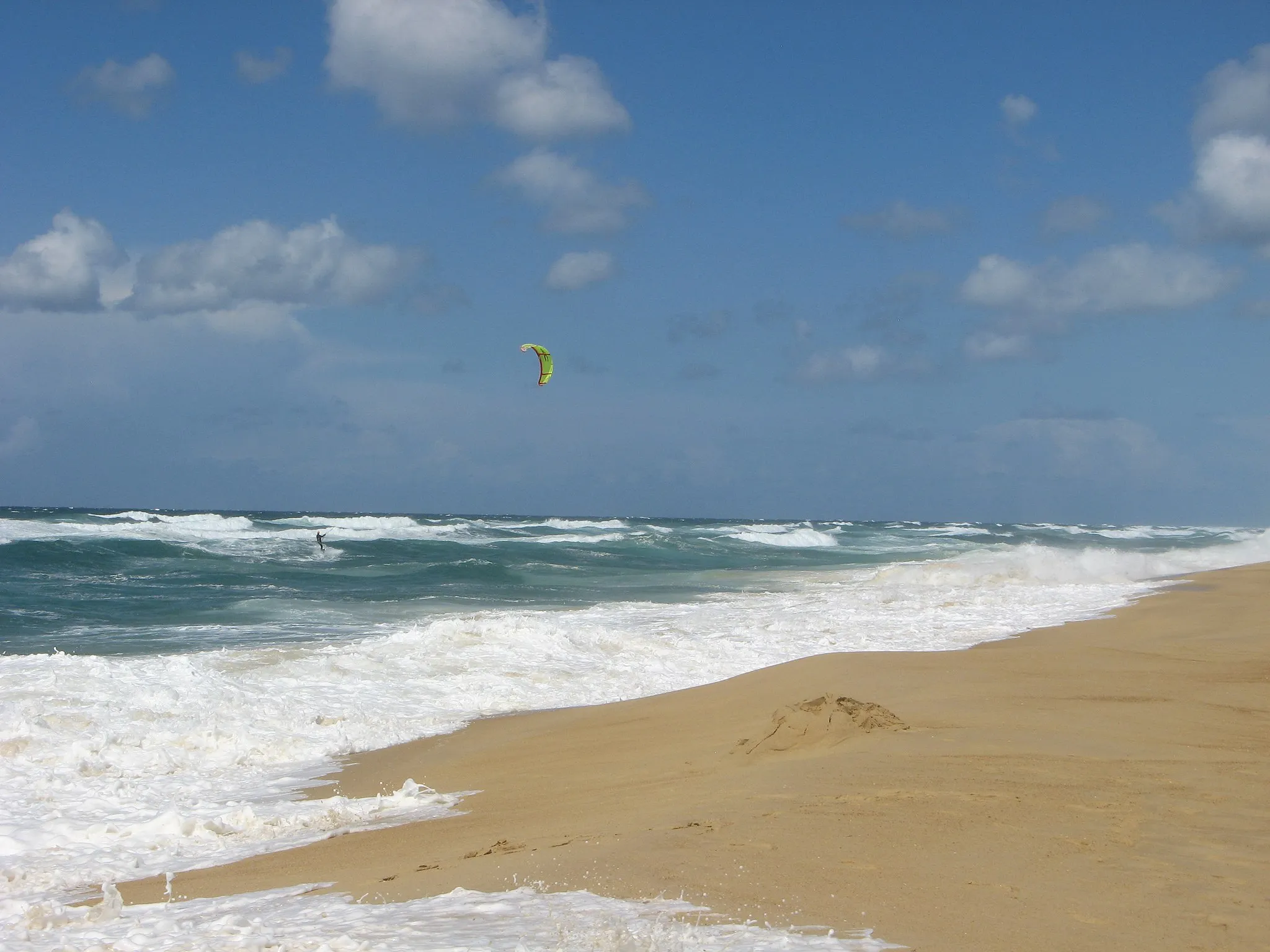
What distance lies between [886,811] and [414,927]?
235 cm

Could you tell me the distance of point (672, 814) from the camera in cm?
526

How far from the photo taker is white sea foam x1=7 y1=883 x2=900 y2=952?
11.6 ft

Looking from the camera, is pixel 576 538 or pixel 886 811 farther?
pixel 576 538

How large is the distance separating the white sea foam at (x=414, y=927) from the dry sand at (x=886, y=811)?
0.16 meters

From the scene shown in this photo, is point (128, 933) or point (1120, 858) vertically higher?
point (1120, 858)

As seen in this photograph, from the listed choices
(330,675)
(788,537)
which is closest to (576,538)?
(788,537)

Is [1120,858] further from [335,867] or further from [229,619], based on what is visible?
[229,619]

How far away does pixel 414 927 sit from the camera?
3.83m

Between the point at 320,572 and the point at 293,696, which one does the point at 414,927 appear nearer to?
the point at 293,696

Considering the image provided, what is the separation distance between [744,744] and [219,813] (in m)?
3.35

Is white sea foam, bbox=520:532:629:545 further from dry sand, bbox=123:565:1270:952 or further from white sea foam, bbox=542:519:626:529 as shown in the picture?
dry sand, bbox=123:565:1270:952

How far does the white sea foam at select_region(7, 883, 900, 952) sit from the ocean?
1cm

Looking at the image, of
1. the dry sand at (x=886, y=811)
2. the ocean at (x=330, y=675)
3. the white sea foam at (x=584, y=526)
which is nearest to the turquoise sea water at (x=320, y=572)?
the ocean at (x=330, y=675)

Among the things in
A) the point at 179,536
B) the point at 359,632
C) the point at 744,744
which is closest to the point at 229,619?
the point at 359,632
